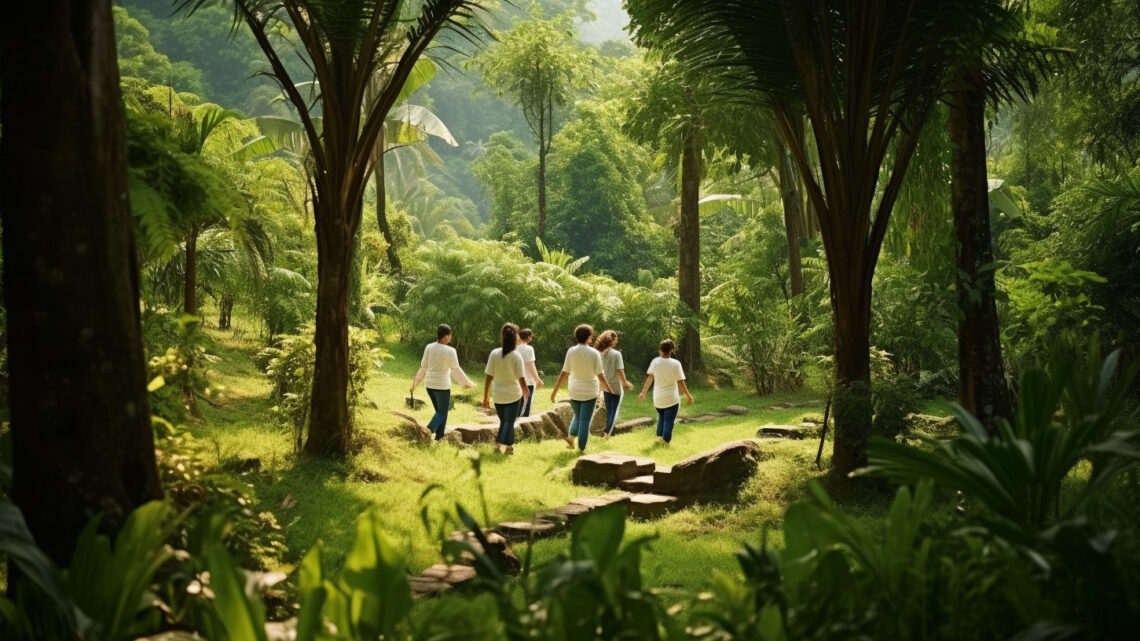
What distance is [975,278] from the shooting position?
8.91 m

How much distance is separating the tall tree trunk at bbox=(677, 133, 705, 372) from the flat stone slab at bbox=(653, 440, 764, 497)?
11.1m

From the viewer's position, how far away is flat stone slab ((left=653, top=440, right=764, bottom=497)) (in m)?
8.30

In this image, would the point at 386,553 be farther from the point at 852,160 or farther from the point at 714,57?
the point at 714,57

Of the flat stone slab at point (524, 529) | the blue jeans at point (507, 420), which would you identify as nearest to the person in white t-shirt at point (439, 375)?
the blue jeans at point (507, 420)

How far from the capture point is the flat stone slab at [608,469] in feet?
29.6

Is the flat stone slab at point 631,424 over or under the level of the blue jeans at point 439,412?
under

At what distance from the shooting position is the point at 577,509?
7.37 meters

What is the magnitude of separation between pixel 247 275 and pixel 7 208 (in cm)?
1120

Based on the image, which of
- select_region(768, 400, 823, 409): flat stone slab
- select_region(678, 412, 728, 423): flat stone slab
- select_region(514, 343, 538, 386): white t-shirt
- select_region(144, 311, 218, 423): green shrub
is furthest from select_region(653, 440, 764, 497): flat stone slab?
select_region(768, 400, 823, 409): flat stone slab

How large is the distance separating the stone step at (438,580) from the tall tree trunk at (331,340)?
317 centimetres

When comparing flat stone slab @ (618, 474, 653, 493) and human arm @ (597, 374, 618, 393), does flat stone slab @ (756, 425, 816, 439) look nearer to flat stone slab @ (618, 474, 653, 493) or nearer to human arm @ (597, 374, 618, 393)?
human arm @ (597, 374, 618, 393)

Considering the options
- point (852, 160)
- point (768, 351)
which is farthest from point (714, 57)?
point (768, 351)

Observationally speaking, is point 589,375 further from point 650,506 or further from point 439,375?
point 650,506

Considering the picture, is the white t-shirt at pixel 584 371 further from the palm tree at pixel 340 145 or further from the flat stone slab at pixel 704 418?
the flat stone slab at pixel 704 418
